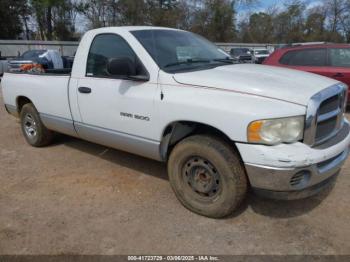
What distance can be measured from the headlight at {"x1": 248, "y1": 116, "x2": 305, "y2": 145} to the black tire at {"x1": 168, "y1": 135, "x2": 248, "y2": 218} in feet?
1.17

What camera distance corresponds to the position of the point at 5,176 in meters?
4.60

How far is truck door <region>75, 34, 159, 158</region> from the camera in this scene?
3637 mm

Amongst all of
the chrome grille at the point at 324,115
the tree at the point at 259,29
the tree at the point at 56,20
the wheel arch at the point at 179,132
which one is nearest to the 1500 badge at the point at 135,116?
the wheel arch at the point at 179,132

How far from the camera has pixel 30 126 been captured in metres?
5.73

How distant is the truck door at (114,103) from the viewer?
3637mm

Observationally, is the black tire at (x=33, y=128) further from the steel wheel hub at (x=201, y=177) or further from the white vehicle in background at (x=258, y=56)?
the white vehicle in background at (x=258, y=56)

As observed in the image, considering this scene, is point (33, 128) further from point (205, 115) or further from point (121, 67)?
point (205, 115)

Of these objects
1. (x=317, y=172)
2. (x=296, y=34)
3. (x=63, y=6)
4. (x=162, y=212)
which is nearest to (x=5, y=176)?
(x=162, y=212)

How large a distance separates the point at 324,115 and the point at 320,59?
5158 mm

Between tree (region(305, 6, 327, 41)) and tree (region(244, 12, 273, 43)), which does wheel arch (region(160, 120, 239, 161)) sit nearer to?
tree (region(244, 12, 273, 43))

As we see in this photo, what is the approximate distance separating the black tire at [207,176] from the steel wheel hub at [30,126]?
10.1ft

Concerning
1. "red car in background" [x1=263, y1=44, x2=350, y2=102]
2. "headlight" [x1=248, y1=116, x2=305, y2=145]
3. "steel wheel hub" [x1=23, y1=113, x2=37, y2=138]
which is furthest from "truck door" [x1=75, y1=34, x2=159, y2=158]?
"red car in background" [x1=263, y1=44, x2=350, y2=102]

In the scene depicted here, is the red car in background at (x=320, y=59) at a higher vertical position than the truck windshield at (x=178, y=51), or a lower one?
lower

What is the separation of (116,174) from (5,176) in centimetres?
151
